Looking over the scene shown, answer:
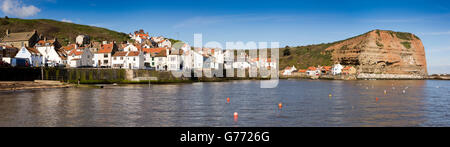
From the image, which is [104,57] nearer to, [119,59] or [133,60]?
[119,59]

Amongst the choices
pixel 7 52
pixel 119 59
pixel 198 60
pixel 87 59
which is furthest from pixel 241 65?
pixel 7 52

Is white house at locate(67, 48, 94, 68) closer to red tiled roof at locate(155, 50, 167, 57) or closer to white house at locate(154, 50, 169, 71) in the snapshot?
white house at locate(154, 50, 169, 71)

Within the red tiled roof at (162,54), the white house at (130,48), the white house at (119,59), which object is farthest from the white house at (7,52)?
the red tiled roof at (162,54)

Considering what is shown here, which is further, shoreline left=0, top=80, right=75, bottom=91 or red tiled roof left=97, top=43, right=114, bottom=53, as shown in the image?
red tiled roof left=97, top=43, right=114, bottom=53

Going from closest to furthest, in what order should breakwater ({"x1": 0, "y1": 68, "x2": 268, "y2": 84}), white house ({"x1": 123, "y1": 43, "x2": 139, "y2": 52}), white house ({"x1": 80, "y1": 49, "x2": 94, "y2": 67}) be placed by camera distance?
breakwater ({"x1": 0, "y1": 68, "x2": 268, "y2": 84})
white house ({"x1": 80, "y1": 49, "x2": 94, "y2": 67})
white house ({"x1": 123, "y1": 43, "x2": 139, "y2": 52})

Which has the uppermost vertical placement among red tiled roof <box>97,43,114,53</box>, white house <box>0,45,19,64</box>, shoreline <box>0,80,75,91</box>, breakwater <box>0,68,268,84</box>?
red tiled roof <box>97,43,114,53</box>

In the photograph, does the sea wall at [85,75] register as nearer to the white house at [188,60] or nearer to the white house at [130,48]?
the white house at [188,60]

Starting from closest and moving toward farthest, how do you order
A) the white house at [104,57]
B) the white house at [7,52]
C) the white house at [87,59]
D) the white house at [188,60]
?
the white house at [7,52] → the white house at [87,59] → the white house at [104,57] → the white house at [188,60]

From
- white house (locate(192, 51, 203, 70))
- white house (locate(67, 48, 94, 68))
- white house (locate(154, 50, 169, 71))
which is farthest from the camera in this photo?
white house (locate(192, 51, 203, 70))

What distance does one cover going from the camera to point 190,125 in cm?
2575

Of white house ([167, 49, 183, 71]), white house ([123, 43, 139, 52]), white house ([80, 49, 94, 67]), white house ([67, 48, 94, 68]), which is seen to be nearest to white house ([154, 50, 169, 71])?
white house ([167, 49, 183, 71])
